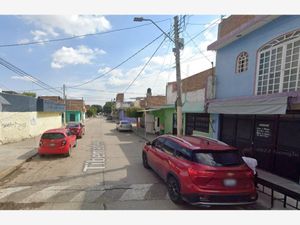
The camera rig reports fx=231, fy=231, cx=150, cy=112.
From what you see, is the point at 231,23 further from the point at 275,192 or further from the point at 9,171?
the point at 9,171

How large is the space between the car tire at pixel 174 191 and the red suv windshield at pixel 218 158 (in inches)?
33.1

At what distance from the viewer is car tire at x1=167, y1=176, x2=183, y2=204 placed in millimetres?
5643

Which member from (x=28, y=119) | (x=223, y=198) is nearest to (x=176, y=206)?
(x=223, y=198)

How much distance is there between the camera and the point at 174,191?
5.79 metres

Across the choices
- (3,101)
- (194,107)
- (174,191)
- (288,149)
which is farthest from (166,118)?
(174,191)

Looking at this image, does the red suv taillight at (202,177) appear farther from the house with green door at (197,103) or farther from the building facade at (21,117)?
the building facade at (21,117)

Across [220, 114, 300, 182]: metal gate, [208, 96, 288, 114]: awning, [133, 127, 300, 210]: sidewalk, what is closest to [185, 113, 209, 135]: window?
[208, 96, 288, 114]: awning

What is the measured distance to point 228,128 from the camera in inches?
443

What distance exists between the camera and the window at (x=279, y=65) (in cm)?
766

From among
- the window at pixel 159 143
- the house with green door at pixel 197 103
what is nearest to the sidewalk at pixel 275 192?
the window at pixel 159 143

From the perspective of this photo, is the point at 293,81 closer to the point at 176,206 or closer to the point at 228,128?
the point at 228,128

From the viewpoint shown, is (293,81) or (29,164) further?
(29,164)

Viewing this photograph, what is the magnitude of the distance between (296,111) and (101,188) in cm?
654

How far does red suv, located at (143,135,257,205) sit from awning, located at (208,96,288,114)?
2538 millimetres
